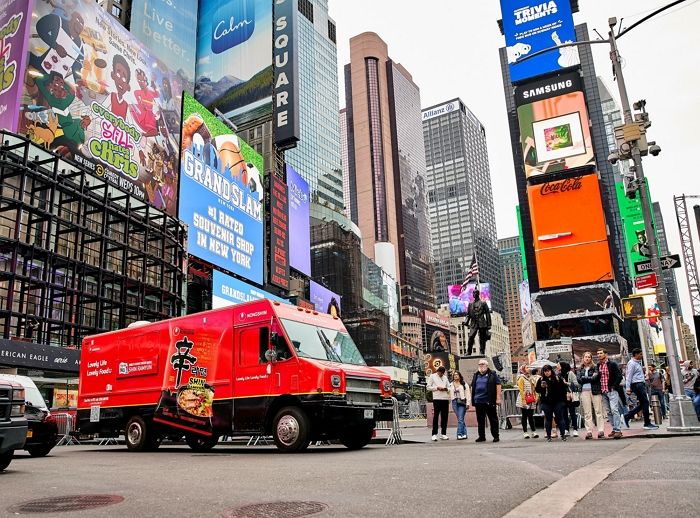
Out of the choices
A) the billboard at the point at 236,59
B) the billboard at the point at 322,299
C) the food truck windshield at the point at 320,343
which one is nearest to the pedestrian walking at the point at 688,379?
the food truck windshield at the point at 320,343

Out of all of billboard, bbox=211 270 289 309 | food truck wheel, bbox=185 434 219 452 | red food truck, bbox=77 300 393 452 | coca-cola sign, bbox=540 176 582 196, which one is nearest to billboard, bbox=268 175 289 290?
billboard, bbox=211 270 289 309

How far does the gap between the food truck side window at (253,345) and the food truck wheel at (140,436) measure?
3.20m

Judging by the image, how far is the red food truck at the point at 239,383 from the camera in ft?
36.5

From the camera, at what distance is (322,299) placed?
7431cm

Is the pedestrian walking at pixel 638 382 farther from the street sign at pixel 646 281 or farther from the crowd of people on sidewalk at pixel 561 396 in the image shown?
the street sign at pixel 646 281

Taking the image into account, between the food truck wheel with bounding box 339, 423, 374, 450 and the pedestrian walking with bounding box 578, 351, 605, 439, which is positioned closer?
the food truck wheel with bounding box 339, 423, 374, 450

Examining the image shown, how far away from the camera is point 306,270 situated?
226 feet

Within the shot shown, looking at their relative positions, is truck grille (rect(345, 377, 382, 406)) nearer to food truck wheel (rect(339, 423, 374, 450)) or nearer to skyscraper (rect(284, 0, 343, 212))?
food truck wheel (rect(339, 423, 374, 450))

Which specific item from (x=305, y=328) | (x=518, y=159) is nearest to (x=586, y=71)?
(x=518, y=159)

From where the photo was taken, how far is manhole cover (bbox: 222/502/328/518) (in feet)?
14.0

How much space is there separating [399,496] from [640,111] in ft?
42.2

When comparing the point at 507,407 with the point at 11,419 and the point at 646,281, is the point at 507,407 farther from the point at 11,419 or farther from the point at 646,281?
the point at 11,419

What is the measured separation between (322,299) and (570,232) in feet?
98.6

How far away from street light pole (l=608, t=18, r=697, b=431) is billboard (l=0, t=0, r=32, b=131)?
31.5 m
